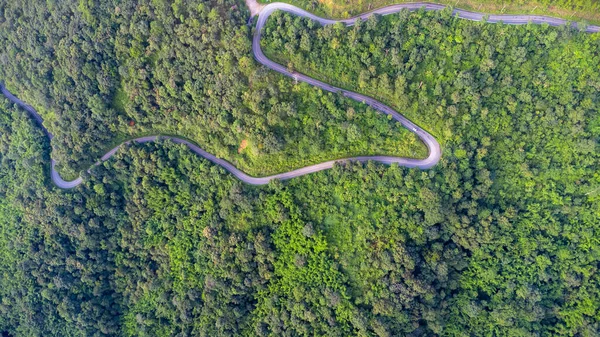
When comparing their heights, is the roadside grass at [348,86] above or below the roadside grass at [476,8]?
below

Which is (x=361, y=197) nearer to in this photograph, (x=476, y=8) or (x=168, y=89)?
(x=476, y=8)

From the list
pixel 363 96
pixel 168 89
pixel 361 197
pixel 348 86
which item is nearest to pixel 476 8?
pixel 363 96

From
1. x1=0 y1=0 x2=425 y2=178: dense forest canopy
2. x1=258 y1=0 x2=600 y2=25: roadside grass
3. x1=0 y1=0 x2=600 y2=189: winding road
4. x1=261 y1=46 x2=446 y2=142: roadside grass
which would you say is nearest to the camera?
x1=258 y1=0 x2=600 y2=25: roadside grass

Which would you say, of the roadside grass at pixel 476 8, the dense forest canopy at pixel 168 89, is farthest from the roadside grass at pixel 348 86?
the roadside grass at pixel 476 8

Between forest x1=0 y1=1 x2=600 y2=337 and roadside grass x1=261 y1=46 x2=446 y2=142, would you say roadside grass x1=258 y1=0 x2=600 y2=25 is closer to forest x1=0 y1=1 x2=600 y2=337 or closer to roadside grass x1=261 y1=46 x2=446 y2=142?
forest x1=0 y1=1 x2=600 y2=337

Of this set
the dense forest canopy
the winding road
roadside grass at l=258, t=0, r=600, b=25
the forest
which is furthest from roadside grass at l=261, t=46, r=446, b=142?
roadside grass at l=258, t=0, r=600, b=25

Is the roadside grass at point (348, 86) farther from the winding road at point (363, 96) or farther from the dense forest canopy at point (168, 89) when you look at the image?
the dense forest canopy at point (168, 89)

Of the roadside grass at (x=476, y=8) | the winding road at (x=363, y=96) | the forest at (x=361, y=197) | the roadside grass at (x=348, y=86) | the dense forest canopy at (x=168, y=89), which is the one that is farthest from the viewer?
the roadside grass at (x=348, y=86)
